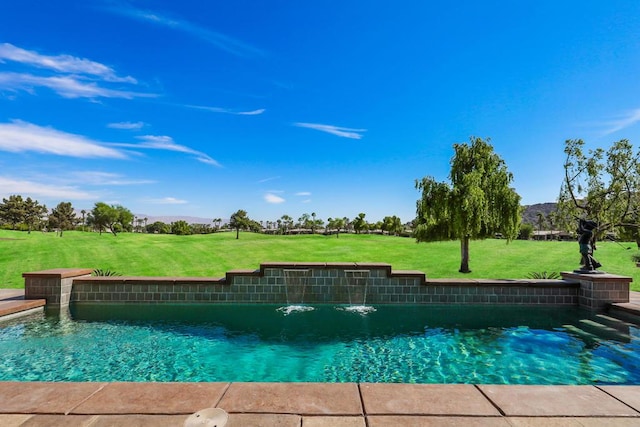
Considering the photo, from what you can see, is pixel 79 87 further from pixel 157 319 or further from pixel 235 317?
pixel 235 317

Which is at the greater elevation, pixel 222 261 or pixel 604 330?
pixel 222 261

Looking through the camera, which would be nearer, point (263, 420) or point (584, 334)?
point (263, 420)

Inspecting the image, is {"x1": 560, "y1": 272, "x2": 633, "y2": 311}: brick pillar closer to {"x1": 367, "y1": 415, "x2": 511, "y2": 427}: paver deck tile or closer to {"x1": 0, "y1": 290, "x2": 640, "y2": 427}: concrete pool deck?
{"x1": 0, "y1": 290, "x2": 640, "y2": 427}: concrete pool deck

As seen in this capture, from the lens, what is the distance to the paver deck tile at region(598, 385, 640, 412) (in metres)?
3.54

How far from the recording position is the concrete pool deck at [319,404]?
10.3 feet

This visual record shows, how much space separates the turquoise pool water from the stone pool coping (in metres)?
1.46

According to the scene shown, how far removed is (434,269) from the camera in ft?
64.7

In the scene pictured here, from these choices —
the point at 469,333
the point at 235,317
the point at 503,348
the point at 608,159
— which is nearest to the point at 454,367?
the point at 503,348

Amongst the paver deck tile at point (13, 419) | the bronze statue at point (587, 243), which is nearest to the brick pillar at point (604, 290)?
the bronze statue at point (587, 243)

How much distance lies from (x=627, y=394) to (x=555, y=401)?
1.01 m

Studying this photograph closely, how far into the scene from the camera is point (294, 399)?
351 centimetres

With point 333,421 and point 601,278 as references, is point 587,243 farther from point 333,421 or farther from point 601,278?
point 333,421

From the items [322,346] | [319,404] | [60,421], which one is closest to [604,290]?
[322,346]

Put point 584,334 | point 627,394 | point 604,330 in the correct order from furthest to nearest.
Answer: point 604,330 < point 584,334 < point 627,394
